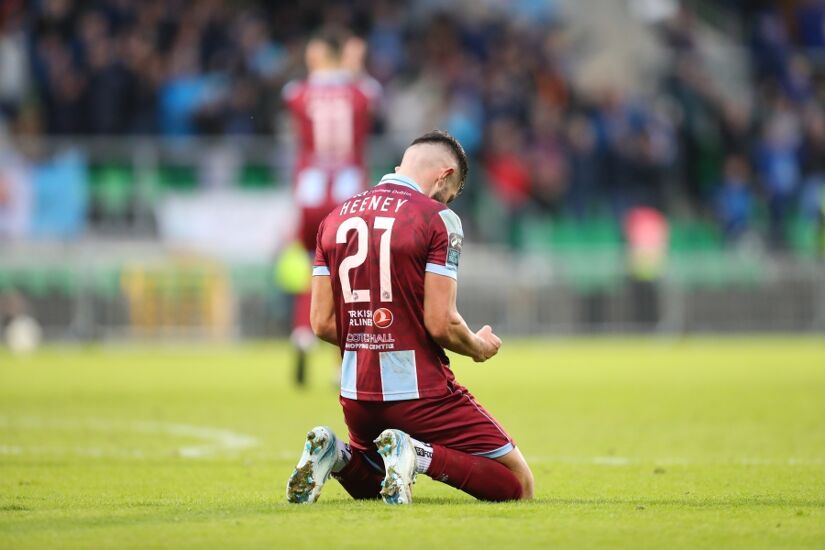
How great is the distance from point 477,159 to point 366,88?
11.4 m

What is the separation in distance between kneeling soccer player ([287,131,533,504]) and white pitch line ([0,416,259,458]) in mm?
2736

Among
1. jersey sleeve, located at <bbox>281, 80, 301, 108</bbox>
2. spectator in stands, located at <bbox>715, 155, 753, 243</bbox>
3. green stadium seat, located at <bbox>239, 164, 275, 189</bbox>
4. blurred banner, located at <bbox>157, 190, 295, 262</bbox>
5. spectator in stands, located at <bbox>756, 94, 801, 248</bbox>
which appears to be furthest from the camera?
spectator in stands, located at <bbox>756, 94, 801, 248</bbox>

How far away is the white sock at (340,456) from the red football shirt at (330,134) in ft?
25.8

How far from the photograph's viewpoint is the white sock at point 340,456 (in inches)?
256

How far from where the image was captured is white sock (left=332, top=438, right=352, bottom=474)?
6.50 m

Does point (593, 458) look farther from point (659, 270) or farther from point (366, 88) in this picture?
point (659, 270)

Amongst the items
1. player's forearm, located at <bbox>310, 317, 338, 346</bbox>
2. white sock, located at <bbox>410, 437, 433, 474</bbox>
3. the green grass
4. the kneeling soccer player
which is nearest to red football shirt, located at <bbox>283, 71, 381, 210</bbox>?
the green grass

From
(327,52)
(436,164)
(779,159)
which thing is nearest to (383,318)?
(436,164)

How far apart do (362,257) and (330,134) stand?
8.04 m

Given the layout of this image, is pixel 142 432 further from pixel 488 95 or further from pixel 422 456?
pixel 488 95

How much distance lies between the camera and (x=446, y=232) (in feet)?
21.0

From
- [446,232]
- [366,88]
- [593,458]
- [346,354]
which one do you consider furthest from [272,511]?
[366,88]

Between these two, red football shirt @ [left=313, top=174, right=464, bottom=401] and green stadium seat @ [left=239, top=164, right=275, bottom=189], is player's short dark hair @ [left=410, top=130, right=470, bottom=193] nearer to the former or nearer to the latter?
red football shirt @ [left=313, top=174, right=464, bottom=401]

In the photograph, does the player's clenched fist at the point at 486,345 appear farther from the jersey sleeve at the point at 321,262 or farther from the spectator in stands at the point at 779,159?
the spectator in stands at the point at 779,159
